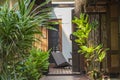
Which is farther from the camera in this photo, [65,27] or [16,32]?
[65,27]

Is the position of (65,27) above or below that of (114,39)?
above

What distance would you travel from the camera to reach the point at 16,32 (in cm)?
450

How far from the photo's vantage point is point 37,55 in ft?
24.3

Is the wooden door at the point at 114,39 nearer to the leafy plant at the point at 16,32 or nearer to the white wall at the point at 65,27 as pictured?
the leafy plant at the point at 16,32

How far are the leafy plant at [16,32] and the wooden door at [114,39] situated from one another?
545 cm

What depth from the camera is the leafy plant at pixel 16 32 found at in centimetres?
452

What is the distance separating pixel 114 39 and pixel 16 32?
5.96m

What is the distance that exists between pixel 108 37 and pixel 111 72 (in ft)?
3.33

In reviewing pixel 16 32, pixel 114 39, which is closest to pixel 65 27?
pixel 114 39

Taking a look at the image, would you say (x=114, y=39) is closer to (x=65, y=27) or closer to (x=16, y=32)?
(x=16, y=32)

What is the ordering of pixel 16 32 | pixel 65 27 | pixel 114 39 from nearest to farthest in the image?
1. pixel 16 32
2. pixel 114 39
3. pixel 65 27

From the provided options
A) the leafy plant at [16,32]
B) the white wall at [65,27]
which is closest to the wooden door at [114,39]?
the leafy plant at [16,32]

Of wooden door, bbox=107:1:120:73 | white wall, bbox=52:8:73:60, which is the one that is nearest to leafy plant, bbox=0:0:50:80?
wooden door, bbox=107:1:120:73

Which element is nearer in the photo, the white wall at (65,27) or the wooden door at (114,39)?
the wooden door at (114,39)
